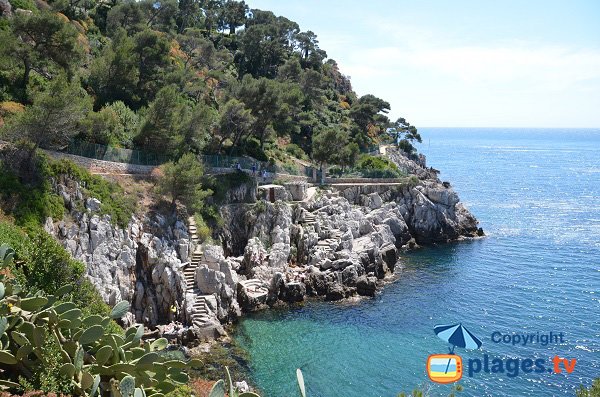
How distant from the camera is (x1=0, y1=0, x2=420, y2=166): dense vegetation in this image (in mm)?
39906

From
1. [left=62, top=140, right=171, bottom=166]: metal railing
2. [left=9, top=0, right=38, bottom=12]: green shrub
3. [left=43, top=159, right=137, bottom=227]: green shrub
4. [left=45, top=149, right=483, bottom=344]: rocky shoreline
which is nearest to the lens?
[left=45, top=149, right=483, bottom=344]: rocky shoreline

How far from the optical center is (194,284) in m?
38.4

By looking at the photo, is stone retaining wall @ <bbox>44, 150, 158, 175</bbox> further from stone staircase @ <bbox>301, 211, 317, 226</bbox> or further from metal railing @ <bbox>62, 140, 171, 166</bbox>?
stone staircase @ <bbox>301, 211, 317, 226</bbox>

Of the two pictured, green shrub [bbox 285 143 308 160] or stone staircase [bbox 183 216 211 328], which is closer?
stone staircase [bbox 183 216 211 328]

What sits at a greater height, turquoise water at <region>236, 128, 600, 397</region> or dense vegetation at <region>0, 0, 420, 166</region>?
dense vegetation at <region>0, 0, 420, 166</region>

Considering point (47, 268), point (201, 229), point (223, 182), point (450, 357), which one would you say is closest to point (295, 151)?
point (223, 182)

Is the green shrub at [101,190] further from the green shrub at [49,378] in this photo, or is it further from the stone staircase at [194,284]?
the green shrub at [49,378]

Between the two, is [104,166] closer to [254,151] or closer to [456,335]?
[254,151]

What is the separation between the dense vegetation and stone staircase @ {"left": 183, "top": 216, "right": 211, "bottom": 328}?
9404 mm

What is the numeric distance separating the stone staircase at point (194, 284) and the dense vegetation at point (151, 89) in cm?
940

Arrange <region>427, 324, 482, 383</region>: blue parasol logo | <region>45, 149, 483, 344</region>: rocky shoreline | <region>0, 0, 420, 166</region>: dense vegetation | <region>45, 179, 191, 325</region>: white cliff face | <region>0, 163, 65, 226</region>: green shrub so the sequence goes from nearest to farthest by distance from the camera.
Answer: <region>427, 324, 482, 383</region>: blue parasol logo
<region>0, 163, 65, 226</region>: green shrub
<region>45, 179, 191, 325</region>: white cliff face
<region>45, 149, 483, 344</region>: rocky shoreline
<region>0, 0, 420, 166</region>: dense vegetation

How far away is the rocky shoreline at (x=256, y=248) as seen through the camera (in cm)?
3372

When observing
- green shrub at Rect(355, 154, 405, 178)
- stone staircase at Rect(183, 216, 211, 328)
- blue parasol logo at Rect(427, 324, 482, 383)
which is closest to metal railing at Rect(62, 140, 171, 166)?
stone staircase at Rect(183, 216, 211, 328)

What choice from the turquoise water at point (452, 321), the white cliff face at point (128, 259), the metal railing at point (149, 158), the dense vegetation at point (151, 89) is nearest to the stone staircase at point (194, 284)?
the white cliff face at point (128, 259)
